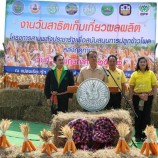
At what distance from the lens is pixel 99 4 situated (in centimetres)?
907

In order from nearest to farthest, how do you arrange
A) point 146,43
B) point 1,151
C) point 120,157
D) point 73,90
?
point 120,157 < point 1,151 < point 73,90 < point 146,43

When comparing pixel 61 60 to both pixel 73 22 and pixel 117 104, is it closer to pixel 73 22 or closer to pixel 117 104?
pixel 117 104

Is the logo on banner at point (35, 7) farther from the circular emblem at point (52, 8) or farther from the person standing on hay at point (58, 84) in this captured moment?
the person standing on hay at point (58, 84)

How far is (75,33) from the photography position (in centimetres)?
915

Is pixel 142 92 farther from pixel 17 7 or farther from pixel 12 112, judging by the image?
pixel 17 7

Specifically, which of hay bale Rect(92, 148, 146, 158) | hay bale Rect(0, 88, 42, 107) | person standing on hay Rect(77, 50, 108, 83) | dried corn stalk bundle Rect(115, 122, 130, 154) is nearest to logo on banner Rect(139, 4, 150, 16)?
hay bale Rect(0, 88, 42, 107)

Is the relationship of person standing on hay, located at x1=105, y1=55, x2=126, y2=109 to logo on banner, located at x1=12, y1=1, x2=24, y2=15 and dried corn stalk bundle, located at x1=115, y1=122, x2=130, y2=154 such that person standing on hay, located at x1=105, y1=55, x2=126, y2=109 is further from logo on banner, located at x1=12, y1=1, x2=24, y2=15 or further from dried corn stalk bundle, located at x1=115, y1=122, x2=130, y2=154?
logo on banner, located at x1=12, y1=1, x2=24, y2=15

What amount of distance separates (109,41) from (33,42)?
175 centimetres

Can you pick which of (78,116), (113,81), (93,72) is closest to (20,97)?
(113,81)

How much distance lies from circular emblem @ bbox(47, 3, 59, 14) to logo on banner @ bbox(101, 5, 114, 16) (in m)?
1.04

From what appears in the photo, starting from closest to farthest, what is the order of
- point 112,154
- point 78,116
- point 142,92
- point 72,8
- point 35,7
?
point 112,154 < point 78,116 < point 142,92 < point 72,8 < point 35,7

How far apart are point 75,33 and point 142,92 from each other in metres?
3.40

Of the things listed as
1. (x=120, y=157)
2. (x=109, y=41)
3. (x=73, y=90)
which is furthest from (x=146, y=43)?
(x=120, y=157)

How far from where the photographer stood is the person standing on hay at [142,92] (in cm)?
610
